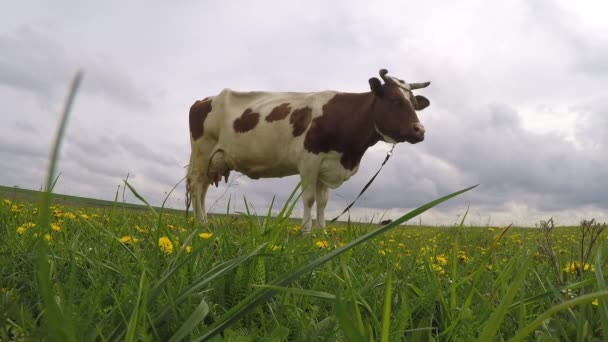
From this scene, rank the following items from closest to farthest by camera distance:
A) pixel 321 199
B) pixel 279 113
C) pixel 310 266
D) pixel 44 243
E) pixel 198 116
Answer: pixel 44 243, pixel 310 266, pixel 321 199, pixel 279 113, pixel 198 116

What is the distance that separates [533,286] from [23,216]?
144 inches

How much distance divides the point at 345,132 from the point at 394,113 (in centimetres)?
81

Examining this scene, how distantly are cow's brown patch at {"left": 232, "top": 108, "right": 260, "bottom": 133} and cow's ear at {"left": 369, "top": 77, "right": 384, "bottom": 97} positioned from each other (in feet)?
6.88

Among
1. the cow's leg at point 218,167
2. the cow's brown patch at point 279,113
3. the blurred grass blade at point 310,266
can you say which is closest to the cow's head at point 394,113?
the cow's brown patch at point 279,113

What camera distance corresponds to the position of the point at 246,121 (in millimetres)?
8789

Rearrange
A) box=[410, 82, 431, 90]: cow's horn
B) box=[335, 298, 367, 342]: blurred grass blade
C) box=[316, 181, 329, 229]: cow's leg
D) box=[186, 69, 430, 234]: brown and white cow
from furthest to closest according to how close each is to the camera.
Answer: box=[410, 82, 431, 90]: cow's horn → box=[316, 181, 329, 229]: cow's leg → box=[186, 69, 430, 234]: brown and white cow → box=[335, 298, 367, 342]: blurred grass blade

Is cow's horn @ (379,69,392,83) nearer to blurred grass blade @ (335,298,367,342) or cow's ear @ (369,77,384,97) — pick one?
cow's ear @ (369,77,384,97)

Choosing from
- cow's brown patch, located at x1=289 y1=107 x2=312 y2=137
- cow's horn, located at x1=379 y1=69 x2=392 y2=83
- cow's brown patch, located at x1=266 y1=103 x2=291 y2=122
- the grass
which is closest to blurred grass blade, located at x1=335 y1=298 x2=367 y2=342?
the grass

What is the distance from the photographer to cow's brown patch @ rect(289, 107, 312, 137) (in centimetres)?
802

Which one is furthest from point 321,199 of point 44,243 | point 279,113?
point 44,243

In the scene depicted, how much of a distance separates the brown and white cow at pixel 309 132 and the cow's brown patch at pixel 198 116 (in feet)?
0.52

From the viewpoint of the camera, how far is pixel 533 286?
2424mm

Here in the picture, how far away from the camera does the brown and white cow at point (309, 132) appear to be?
772 centimetres

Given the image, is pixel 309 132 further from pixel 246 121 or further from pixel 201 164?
pixel 201 164
